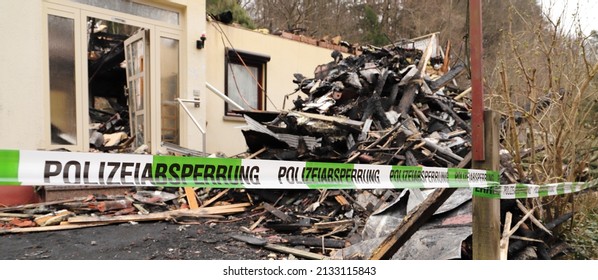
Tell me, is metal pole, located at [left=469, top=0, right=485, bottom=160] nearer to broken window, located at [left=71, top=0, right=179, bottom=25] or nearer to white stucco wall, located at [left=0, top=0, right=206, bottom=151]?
white stucco wall, located at [left=0, top=0, right=206, bottom=151]

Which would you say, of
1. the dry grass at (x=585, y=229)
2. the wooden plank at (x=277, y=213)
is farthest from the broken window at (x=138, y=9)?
the dry grass at (x=585, y=229)

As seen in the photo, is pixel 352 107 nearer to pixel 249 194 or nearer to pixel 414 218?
pixel 249 194

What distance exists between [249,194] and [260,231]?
1323 millimetres

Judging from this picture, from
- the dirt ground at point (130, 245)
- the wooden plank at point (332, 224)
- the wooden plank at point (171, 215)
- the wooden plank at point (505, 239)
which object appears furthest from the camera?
the wooden plank at point (171, 215)

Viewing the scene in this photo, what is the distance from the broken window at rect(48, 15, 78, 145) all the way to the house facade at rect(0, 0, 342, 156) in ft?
0.05

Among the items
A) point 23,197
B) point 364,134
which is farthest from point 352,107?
point 23,197

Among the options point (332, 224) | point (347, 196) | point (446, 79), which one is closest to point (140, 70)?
point (347, 196)

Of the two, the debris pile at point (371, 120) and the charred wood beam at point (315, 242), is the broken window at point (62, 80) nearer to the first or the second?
the debris pile at point (371, 120)

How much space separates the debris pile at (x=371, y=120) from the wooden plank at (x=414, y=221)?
2754mm

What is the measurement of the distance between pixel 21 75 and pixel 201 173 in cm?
530

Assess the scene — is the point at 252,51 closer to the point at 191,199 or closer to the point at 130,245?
the point at 191,199

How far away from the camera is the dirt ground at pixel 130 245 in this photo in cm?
372

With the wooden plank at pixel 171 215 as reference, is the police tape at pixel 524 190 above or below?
above

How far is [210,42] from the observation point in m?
8.95
